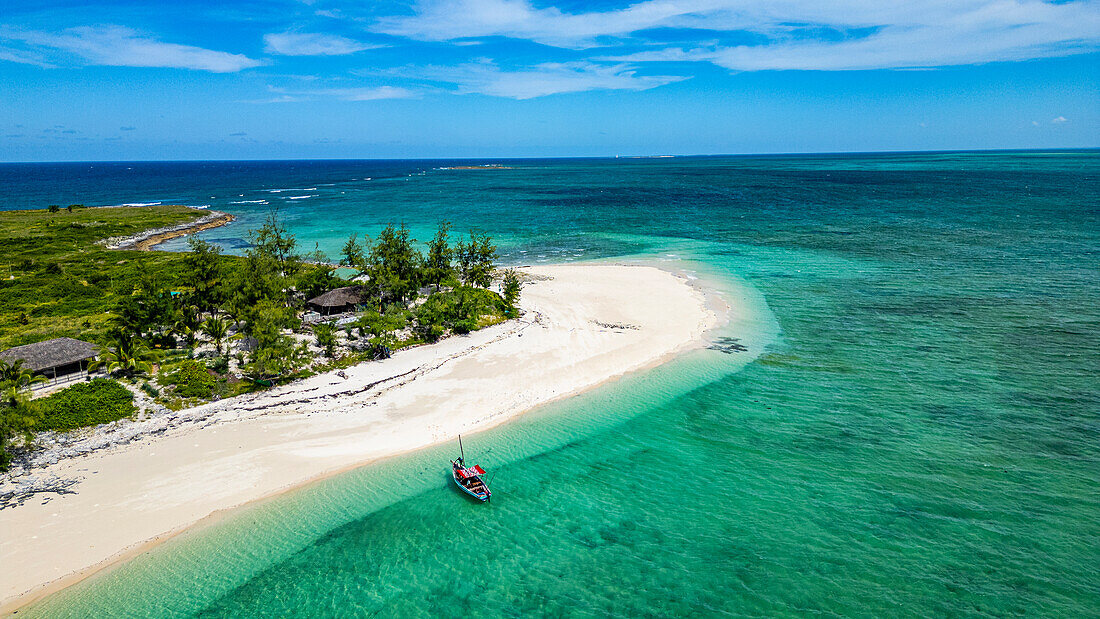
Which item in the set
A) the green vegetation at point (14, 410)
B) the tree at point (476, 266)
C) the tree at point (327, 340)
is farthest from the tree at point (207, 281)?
the tree at point (476, 266)

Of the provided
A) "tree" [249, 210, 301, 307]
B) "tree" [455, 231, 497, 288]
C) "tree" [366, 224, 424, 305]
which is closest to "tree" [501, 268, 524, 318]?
"tree" [455, 231, 497, 288]

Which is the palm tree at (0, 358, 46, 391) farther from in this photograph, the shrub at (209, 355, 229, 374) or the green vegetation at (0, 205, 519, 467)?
the shrub at (209, 355, 229, 374)

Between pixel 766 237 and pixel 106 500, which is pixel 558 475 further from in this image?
pixel 766 237

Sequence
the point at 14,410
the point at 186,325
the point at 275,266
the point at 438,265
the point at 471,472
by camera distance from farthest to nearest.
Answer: the point at 438,265 < the point at 275,266 < the point at 186,325 < the point at 14,410 < the point at 471,472

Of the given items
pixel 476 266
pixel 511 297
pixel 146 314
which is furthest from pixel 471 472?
pixel 476 266

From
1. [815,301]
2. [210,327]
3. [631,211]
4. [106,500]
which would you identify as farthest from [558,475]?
[631,211]

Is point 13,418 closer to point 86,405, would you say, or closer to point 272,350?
point 86,405

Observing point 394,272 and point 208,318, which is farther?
point 394,272
